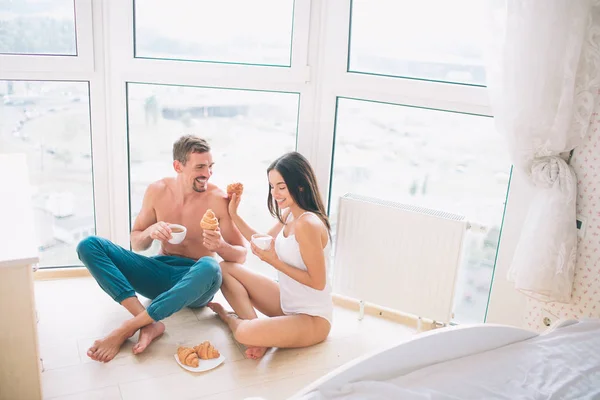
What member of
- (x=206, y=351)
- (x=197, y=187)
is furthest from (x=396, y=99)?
(x=206, y=351)

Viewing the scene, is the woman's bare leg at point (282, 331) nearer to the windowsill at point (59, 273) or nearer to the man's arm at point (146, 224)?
the man's arm at point (146, 224)

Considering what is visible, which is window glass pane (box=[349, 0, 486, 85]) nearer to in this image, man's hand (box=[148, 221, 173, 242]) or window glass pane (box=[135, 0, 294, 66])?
window glass pane (box=[135, 0, 294, 66])

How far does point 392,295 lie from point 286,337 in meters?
0.55

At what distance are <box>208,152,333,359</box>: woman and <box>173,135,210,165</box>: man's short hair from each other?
330 millimetres

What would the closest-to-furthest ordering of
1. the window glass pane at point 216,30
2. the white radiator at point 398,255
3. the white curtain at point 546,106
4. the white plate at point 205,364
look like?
the white curtain at point 546,106, the white plate at point 205,364, the white radiator at point 398,255, the window glass pane at point 216,30

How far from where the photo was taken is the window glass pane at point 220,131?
289 centimetres

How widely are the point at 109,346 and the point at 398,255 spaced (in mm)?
1249

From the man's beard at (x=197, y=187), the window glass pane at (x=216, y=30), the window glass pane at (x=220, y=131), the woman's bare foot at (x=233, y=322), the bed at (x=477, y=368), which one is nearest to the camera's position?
the bed at (x=477, y=368)

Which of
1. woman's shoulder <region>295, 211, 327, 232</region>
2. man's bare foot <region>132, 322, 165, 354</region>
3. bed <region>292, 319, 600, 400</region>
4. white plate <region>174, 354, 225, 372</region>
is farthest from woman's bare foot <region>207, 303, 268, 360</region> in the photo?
bed <region>292, 319, 600, 400</region>

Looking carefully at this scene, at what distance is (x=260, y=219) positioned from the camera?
3.01 metres

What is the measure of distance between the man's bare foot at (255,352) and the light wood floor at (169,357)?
0.9 inches

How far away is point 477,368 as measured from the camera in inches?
62.4

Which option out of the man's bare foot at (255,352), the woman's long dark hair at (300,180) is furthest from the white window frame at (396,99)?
the man's bare foot at (255,352)

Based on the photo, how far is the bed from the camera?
56.9 inches
